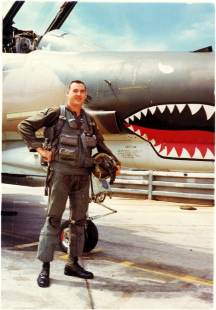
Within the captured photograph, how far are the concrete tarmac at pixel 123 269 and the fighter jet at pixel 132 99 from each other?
1218mm

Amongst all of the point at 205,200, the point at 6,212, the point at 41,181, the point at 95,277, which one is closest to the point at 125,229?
the point at 41,181

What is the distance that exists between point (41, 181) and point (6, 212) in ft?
10.4

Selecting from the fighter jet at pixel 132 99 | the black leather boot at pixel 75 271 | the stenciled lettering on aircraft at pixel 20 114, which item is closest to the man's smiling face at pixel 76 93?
the fighter jet at pixel 132 99

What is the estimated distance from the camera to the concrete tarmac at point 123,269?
270 cm

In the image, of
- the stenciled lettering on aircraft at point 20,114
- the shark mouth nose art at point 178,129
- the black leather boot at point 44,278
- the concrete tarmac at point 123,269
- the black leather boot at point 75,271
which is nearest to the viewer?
the concrete tarmac at point 123,269

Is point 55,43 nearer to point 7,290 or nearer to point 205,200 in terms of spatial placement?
point 7,290

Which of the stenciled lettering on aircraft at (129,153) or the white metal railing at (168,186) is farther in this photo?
the white metal railing at (168,186)

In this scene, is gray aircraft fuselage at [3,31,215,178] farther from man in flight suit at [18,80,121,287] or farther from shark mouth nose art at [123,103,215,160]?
man in flight suit at [18,80,121,287]

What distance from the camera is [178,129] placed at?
3.56m

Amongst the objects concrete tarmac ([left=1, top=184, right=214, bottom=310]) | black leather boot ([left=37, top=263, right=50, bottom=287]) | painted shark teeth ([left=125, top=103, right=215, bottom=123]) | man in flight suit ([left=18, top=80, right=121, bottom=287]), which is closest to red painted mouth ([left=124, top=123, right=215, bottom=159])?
painted shark teeth ([left=125, top=103, right=215, bottom=123])

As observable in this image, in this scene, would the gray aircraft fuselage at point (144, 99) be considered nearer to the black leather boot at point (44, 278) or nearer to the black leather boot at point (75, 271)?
the black leather boot at point (75, 271)

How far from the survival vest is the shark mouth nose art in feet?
2.42

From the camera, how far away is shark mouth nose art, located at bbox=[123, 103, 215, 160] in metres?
3.42

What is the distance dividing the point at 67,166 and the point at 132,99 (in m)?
1.16
